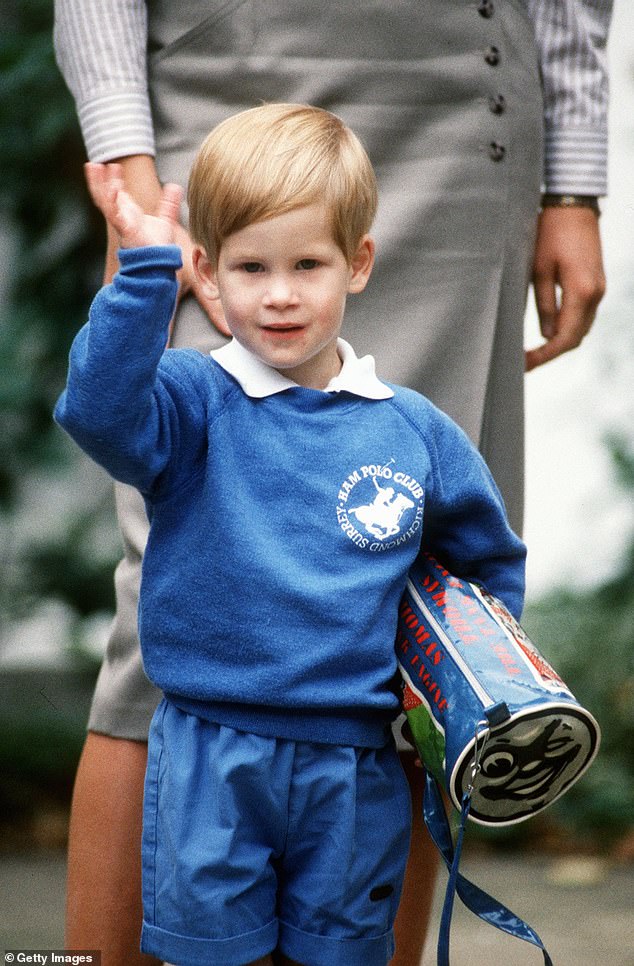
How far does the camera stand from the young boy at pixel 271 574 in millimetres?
1822

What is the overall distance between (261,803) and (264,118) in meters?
0.83

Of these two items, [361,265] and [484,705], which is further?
[361,265]

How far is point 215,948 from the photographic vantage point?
1.83 metres

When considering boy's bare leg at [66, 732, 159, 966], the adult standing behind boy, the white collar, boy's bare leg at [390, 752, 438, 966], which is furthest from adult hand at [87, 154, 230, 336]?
boy's bare leg at [390, 752, 438, 966]

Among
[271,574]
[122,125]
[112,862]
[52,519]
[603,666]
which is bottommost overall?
[603,666]

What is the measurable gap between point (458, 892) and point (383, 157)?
103 centimetres

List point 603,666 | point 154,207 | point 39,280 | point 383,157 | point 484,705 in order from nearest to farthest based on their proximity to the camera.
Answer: point 484,705
point 154,207
point 383,157
point 39,280
point 603,666

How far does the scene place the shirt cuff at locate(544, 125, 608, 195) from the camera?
8.16 ft

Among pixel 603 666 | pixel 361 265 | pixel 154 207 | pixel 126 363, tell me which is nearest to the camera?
pixel 126 363

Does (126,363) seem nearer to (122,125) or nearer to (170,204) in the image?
(170,204)

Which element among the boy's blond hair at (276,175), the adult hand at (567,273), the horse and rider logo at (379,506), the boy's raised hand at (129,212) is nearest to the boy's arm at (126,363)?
the boy's raised hand at (129,212)

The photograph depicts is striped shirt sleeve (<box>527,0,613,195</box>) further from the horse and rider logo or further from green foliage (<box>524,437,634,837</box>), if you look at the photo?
green foliage (<box>524,437,634,837</box>)

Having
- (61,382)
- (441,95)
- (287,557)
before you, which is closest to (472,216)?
(441,95)

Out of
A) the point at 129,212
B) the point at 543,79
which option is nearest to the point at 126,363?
the point at 129,212
